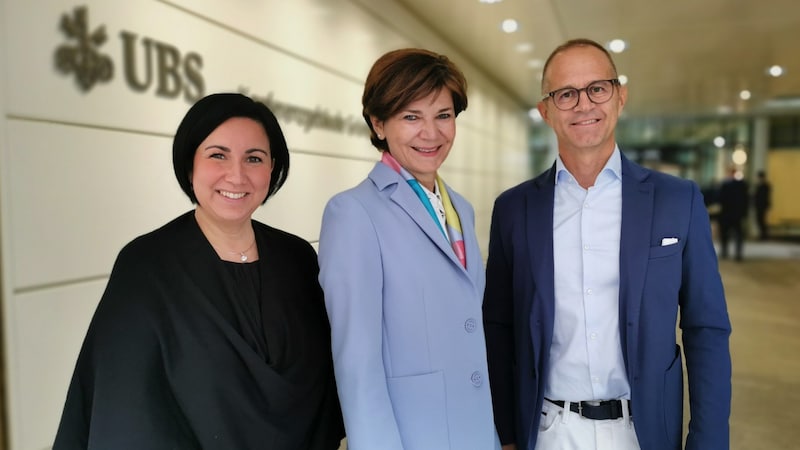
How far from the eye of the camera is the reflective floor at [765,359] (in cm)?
392

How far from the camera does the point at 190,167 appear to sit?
1.50m

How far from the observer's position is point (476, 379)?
5.20 ft

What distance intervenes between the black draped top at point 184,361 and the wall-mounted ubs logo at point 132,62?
145cm

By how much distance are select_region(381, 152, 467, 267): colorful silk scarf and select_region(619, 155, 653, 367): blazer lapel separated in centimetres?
51

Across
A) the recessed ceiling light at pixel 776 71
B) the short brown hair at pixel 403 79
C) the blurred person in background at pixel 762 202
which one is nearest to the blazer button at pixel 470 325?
the short brown hair at pixel 403 79

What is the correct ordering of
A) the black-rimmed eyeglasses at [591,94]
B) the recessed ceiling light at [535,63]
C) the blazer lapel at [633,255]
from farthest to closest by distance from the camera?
the recessed ceiling light at [535,63] < the black-rimmed eyeglasses at [591,94] < the blazer lapel at [633,255]

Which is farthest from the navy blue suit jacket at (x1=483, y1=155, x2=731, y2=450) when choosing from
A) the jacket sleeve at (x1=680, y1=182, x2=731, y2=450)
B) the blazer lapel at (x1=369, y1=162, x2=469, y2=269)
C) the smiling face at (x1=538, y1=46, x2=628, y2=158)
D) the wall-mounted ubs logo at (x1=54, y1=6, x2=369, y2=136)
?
the wall-mounted ubs logo at (x1=54, y1=6, x2=369, y2=136)

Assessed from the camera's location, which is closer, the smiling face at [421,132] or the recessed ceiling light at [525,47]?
the smiling face at [421,132]

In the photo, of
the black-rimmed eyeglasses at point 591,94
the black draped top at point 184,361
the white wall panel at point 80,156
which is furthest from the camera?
the white wall panel at point 80,156

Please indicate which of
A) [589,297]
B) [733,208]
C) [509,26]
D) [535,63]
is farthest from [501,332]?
[733,208]

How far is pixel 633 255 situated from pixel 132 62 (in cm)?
246

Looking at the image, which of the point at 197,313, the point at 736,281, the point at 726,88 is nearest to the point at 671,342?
the point at 197,313

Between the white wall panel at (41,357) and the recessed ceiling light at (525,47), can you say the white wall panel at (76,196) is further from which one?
the recessed ceiling light at (525,47)

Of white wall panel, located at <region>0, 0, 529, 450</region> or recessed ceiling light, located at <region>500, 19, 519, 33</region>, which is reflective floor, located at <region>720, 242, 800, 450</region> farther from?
recessed ceiling light, located at <region>500, 19, 519, 33</region>
